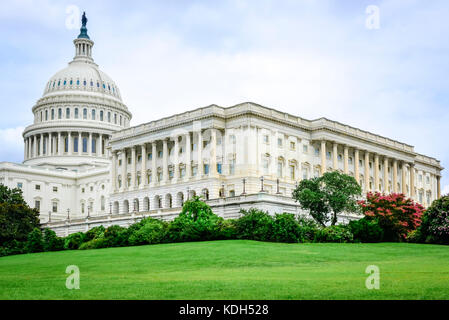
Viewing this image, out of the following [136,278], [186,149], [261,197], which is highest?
[186,149]

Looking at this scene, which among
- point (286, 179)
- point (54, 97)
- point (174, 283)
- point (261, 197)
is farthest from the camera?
point (54, 97)

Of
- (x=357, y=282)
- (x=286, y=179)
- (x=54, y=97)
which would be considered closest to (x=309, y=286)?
(x=357, y=282)

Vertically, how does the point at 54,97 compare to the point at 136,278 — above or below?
above

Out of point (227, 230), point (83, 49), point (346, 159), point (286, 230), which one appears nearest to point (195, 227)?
point (227, 230)

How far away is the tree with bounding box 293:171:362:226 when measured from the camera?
227 ft

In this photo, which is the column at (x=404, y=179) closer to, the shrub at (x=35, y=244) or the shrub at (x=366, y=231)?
the shrub at (x=366, y=231)

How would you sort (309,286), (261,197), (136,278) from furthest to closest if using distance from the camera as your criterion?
(261,197), (136,278), (309,286)

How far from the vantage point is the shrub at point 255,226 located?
58.8 meters

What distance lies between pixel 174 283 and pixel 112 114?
13214 centimetres

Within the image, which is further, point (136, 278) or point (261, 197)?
point (261, 197)

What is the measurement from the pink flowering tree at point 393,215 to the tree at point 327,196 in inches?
83.3

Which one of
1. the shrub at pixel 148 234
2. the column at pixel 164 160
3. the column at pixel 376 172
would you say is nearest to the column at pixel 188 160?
the column at pixel 164 160
